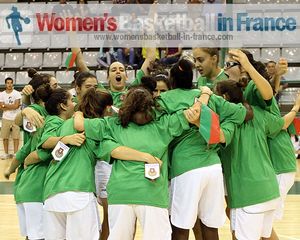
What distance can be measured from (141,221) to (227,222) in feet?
11.5

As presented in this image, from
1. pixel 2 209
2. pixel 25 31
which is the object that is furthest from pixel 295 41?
pixel 2 209

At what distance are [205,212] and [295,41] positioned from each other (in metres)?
11.1

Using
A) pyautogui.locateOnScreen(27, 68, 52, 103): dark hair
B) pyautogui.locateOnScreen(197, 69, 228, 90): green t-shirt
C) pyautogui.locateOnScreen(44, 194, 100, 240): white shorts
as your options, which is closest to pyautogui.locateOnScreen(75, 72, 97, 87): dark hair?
pyautogui.locateOnScreen(27, 68, 52, 103): dark hair

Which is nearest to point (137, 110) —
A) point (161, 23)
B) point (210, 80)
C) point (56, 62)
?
point (210, 80)

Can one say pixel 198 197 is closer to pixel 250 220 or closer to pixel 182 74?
pixel 250 220

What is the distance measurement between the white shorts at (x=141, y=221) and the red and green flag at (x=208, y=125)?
57 cm

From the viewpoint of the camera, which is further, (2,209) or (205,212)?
(2,209)

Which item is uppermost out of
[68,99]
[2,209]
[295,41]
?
[68,99]

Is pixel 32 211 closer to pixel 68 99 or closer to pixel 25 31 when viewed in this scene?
pixel 68 99

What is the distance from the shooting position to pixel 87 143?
4.75 metres

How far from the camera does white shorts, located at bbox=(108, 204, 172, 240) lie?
4.43 metres

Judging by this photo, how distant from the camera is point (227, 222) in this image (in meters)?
7.82

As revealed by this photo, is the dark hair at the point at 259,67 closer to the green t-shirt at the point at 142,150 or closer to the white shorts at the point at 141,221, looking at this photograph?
the green t-shirt at the point at 142,150

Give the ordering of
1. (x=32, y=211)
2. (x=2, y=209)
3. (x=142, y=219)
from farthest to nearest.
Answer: (x=2, y=209), (x=32, y=211), (x=142, y=219)
